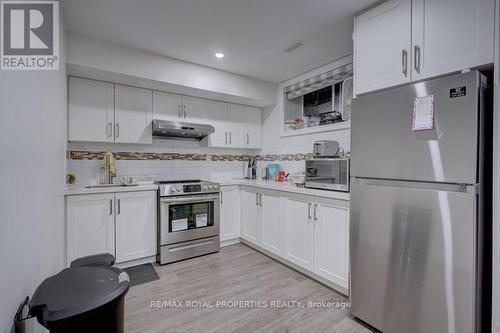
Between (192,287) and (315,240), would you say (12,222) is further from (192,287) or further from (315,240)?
(315,240)

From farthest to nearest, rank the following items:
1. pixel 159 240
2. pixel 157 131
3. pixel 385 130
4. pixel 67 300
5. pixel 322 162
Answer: pixel 157 131 → pixel 159 240 → pixel 322 162 → pixel 385 130 → pixel 67 300

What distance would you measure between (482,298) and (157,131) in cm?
320

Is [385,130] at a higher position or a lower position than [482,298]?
higher

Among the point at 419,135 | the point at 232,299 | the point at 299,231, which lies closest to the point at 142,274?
the point at 232,299

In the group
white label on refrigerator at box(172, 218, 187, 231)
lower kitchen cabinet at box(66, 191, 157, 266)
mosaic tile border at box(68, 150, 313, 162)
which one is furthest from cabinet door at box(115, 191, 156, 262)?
mosaic tile border at box(68, 150, 313, 162)

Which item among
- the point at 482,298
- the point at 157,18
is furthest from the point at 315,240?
the point at 157,18

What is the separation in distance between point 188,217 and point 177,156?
0.95 m

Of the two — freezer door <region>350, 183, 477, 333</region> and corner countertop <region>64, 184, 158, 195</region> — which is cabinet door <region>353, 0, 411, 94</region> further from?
corner countertop <region>64, 184, 158, 195</region>

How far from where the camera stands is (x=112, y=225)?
2.63 m

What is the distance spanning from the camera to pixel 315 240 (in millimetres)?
2414

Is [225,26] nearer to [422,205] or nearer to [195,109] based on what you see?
[195,109]

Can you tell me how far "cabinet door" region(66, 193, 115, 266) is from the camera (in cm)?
242

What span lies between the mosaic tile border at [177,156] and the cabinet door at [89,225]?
674 mm

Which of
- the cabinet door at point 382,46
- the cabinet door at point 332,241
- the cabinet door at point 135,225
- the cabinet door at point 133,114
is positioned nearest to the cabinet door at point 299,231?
the cabinet door at point 332,241
